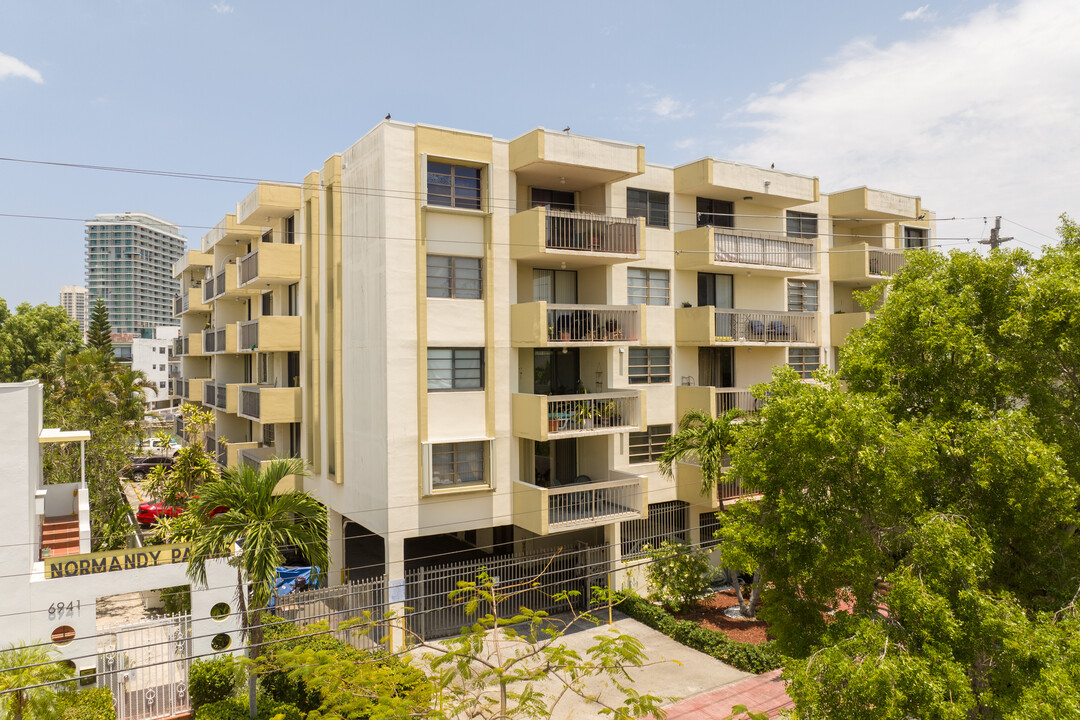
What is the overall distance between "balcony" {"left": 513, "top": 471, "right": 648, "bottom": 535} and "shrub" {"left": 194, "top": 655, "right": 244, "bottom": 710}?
8.67 metres

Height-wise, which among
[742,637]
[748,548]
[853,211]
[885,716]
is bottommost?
[742,637]

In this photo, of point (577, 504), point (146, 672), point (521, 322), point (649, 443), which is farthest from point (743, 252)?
point (146, 672)

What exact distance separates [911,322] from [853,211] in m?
21.3

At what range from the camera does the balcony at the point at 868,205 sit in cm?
3078

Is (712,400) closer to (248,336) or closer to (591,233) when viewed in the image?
(591,233)

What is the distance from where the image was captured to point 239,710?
1684 cm

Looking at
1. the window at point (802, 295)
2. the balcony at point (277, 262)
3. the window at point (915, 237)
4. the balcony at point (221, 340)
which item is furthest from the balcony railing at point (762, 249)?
the balcony at point (221, 340)

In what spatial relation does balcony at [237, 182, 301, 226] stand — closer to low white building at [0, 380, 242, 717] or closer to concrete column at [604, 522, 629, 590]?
low white building at [0, 380, 242, 717]

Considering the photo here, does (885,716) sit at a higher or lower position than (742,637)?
higher

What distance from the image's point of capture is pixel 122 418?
3556 cm

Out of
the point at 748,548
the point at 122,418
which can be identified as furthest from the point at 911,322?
the point at 122,418

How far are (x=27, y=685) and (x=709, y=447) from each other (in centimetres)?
1769

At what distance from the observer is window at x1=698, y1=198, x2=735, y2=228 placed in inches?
1064

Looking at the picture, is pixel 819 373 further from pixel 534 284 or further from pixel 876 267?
pixel 876 267
